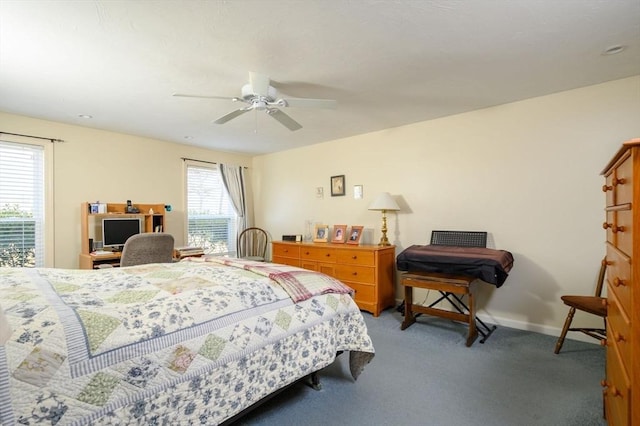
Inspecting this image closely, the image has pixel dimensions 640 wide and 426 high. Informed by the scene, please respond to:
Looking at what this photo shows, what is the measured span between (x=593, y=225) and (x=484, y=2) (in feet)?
7.47

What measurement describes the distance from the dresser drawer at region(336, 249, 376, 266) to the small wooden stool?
505 millimetres

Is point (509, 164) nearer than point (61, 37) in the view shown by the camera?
No

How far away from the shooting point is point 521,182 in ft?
10.1

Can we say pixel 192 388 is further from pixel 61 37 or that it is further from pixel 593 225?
pixel 593 225

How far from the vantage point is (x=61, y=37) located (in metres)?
1.91

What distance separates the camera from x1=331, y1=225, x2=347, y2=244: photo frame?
428 cm

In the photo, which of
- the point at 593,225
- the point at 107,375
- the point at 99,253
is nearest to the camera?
the point at 107,375

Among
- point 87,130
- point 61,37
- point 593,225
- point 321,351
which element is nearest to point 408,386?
point 321,351

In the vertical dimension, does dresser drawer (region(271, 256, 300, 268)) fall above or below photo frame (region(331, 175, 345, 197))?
below

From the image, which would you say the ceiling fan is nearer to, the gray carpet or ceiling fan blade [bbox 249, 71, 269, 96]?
ceiling fan blade [bbox 249, 71, 269, 96]

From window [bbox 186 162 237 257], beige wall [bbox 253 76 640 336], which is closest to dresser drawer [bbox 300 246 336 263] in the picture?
beige wall [bbox 253 76 640 336]

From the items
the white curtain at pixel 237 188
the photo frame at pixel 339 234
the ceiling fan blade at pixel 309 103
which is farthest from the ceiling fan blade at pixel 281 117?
the white curtain at pixel 237 188

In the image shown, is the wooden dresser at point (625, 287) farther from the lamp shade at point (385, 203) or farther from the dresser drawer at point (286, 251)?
the dresser drawer at point (286, 251)

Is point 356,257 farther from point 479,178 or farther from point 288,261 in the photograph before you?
point 479,178
